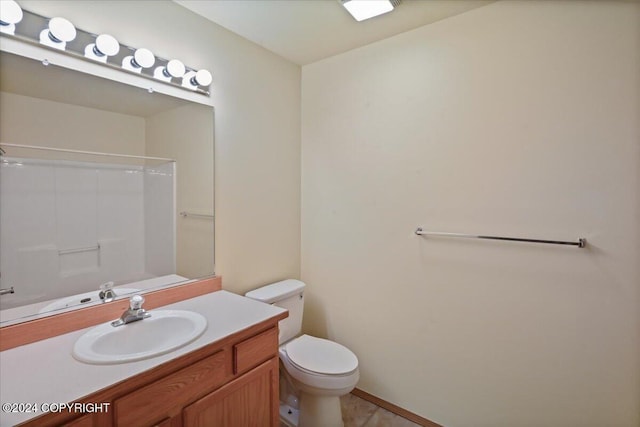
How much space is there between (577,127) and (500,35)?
595 mm

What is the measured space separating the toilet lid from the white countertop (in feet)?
1.81

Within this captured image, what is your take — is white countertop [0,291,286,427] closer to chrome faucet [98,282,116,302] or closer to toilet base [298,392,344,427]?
chrome faucet [98,282,116,302]

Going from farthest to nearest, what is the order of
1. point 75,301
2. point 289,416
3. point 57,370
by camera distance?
point 289,416, point 75,301, point 57,370

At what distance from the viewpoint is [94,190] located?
136cm

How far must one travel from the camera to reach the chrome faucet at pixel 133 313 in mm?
1270

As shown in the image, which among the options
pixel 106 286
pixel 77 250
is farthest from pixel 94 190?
pixel 106 286

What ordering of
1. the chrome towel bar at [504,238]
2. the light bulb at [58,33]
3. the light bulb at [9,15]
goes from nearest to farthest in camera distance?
1. the light bulb at [9,15]
2. the light bulb at [58,33]
3. the chrome towel bar at [504,238]

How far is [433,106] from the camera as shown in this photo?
5.83 ft

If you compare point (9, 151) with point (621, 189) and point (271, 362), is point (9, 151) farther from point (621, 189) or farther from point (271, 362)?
point (621, 189)

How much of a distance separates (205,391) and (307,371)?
2.06 ft

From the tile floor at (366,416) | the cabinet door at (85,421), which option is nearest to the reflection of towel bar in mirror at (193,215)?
the cabinet door at (85,421)

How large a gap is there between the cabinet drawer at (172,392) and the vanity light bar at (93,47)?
1319mm

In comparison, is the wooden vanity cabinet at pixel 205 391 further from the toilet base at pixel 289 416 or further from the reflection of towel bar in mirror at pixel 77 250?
the reflection of towel bar in mirror at pixel 77 250

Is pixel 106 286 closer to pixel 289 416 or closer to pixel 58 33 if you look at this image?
pixel 58 33
